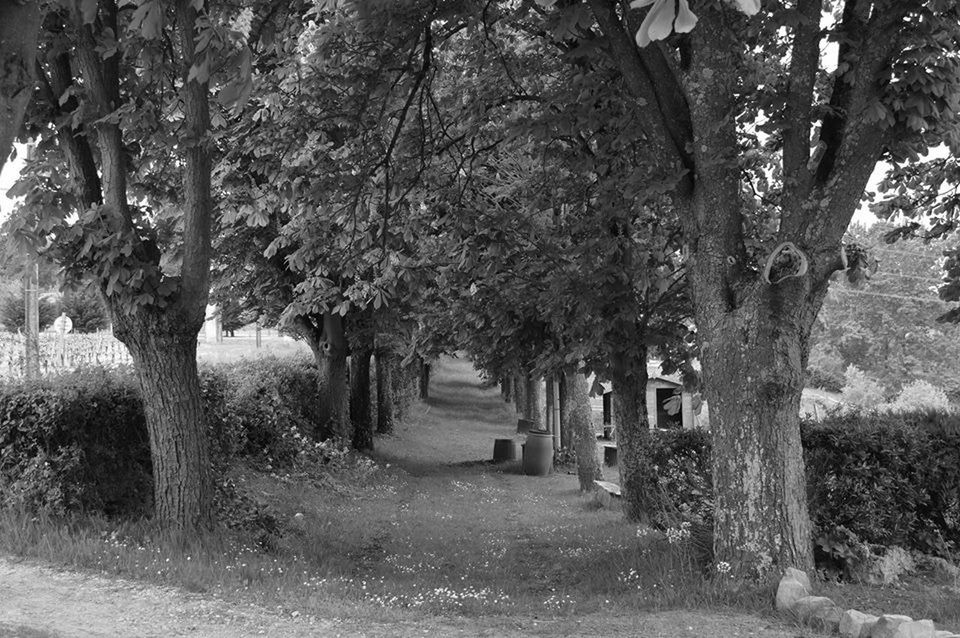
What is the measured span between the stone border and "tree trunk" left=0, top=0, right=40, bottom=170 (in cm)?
557

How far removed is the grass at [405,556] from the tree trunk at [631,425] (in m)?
0.37

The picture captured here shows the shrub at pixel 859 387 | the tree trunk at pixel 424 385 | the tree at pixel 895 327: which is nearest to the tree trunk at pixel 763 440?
the tree trunk at pixel 424 385

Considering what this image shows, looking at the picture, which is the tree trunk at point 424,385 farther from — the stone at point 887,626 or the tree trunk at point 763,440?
the stone at point 887,626

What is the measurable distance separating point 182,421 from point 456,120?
5.20 metres

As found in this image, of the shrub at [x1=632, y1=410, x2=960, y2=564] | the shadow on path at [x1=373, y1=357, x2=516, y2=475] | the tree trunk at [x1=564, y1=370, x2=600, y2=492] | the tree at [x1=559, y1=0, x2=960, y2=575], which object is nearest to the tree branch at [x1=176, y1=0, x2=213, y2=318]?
the tree at [x1=559, y1=0, x2=960, y2=575]

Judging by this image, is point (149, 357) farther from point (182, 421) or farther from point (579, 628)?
point (579, 628)

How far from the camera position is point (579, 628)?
5.87 m

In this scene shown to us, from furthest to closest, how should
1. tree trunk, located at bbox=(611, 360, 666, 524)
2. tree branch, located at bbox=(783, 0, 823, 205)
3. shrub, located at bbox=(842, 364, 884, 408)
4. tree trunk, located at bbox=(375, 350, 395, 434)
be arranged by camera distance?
1. shrub, located at bbox=(842, 364, 884, 408)
2. tree trunk, located at bbox=(375, 350, 395, 434)
3. tree trunk, located at bbox=(611, 360, 666, 524)
4. tree branch, located at bbox=(783, 0, 823, 205)

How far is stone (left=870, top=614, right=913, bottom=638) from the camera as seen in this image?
506 centimetres

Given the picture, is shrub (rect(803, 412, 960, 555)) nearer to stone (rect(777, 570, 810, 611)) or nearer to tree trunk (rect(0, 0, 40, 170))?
stone (rect(777, 570, 810, 611))

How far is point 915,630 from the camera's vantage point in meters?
4.98

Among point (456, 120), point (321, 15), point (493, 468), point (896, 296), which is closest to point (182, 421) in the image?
point (321, 15)

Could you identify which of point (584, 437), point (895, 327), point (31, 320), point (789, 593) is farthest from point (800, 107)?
point (895, 327)

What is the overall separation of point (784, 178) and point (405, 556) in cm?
633
